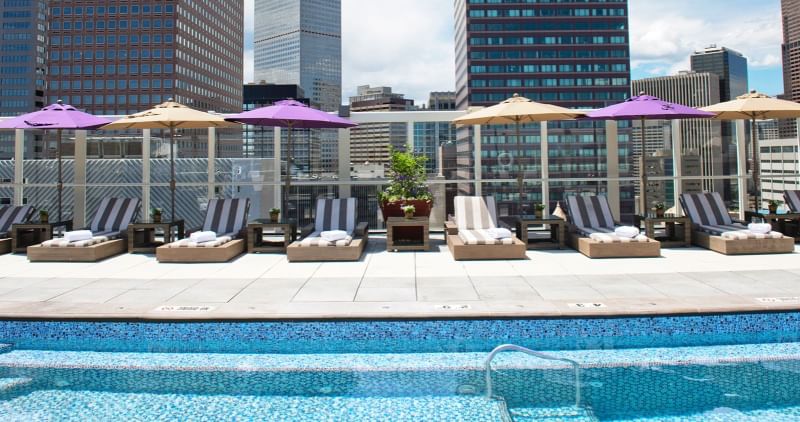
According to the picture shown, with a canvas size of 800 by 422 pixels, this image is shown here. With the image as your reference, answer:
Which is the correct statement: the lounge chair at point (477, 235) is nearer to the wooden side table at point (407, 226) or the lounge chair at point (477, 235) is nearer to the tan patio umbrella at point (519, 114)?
the wooden side table at point (407, 226)

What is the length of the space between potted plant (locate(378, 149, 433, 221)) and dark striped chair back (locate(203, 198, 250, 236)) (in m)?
2.08

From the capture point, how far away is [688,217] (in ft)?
25.0

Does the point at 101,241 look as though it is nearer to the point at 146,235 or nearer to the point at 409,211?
the point at 146,235

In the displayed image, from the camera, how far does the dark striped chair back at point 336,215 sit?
7809 millimetres

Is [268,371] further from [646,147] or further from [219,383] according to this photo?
[646,147]

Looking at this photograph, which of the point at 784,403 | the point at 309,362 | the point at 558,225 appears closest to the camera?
the point at 784,403

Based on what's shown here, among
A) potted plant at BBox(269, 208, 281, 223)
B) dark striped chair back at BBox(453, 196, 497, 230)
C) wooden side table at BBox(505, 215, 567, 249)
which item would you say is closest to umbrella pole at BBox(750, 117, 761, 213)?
wooden side table at BBox(505, 215, 567, 249)

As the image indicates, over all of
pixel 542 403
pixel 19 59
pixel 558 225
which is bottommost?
pixel 542 403

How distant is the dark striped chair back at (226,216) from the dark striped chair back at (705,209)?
6.52 metres

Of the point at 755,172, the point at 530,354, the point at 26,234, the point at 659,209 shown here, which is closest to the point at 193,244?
the point at 26,234

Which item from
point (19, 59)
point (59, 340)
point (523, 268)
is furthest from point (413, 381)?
point (19, 59)

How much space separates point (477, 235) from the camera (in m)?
6.95

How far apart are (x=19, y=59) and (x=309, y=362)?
15348 cm

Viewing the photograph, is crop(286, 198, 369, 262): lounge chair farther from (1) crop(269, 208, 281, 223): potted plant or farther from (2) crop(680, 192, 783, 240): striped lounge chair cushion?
(2) crop(680, 192, 783, 240): striped lounge chair cushion
